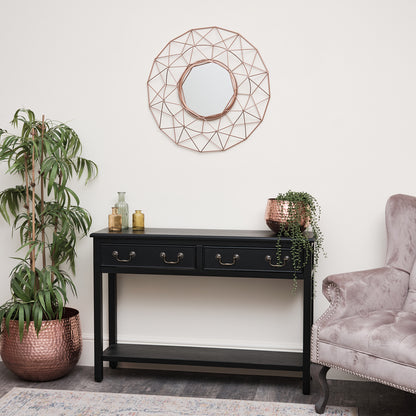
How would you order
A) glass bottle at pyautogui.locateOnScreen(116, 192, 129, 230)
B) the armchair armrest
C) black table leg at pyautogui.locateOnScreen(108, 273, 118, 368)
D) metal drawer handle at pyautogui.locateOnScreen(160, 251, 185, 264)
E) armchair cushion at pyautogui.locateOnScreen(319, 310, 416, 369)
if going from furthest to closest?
black table leg at pyautogui.locateOnScreen(108, 273, 118, 368) < glass bottle at pyautogui.locateOnScreen(116, 192, 129, 230) < metal drawer handle at pyautogui.locateOnScreen(160, 251, 185, 264) < the armchair armrest < armchair cushion at pyautogui.locateOnScreen(319, 310, 416, 369)

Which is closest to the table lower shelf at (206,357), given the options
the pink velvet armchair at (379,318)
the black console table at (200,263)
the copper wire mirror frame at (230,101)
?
the black console table at (200,263)

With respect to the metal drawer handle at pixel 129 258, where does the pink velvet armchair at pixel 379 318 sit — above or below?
below

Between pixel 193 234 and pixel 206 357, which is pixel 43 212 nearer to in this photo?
pixel 193 234

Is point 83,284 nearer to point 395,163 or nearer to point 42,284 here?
point 42,284

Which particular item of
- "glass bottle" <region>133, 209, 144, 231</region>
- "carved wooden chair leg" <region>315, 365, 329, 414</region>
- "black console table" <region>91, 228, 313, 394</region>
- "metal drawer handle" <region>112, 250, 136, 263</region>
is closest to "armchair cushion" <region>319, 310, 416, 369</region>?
"carved wooden chair leg" <region>315, 365, 329, 414</region>

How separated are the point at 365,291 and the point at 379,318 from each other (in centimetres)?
16

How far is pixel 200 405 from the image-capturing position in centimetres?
260

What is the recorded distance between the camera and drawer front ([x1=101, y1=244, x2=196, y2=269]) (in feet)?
9.12

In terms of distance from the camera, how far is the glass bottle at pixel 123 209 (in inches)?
118

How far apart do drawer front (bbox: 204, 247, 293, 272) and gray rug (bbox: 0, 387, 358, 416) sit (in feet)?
2.02

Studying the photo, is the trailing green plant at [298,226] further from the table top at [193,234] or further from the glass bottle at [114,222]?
the glass bottle at [114,222]

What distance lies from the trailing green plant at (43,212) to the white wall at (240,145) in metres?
0.11

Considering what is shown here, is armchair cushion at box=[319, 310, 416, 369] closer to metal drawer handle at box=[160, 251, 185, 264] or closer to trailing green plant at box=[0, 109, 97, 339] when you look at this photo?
metal drawer handle at box=[160, 251, 185, 264]

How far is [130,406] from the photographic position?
258 cm
